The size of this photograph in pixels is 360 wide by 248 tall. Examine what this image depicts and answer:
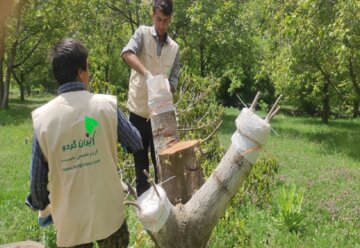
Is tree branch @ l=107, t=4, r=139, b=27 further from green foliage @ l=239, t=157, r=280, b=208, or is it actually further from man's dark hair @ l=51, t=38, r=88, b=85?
man's dark hair @ l=51, t=38, r=88, b=85

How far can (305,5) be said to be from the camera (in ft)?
24.7

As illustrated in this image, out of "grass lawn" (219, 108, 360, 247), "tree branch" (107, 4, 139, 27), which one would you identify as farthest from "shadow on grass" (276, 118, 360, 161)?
"tree branch" (107, 4, 139, 27)

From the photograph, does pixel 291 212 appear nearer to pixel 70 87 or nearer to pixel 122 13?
pixel 70 87

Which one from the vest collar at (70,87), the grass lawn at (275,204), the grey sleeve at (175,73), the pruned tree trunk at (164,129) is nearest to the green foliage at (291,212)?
the grass lawn at (275,204)

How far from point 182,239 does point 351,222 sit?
3.21m

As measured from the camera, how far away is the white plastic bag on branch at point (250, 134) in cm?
261

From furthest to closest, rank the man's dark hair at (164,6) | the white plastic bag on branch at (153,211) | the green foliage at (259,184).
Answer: the green foliage at (259,184) → the man's dark hair at (164,6) → the white plastic bag on branch at (153,211)

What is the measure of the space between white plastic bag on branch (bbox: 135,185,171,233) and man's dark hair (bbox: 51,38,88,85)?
2.83 ft

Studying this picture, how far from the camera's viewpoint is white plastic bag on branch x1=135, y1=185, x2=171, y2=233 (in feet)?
8.35

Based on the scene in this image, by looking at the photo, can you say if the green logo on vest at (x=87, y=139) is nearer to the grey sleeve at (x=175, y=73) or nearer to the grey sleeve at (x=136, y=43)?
the grey sleeve at (x=136, y=43)

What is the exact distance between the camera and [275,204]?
18.8 ft

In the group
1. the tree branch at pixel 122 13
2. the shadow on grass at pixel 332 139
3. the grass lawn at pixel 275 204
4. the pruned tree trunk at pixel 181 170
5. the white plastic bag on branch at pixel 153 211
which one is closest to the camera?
the white plastic bag on branch at pixel 153 211

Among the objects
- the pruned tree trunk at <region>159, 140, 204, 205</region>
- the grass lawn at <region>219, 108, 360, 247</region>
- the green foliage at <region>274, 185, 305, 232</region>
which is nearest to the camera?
the pruned tree trunk at <region>159, 140, 204, 205</region>

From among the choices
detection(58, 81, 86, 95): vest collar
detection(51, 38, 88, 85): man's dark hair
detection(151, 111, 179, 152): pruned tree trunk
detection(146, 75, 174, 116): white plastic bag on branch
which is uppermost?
detection(51, 38, 88, 85): man's dark hair
